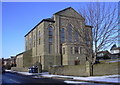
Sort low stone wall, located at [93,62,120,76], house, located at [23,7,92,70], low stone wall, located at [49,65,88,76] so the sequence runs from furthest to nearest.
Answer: house, located at [23,7,92,70] → low stone wall, located at [49,65,88,76] → low stone wall, located at [93,62,120,76]

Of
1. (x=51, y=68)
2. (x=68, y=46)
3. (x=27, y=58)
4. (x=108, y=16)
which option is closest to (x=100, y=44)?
(x=108, y=16)

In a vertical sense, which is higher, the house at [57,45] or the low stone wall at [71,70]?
the house at [57,45]

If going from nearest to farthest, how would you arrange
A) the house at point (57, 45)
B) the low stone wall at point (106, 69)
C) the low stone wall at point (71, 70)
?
the low stone wall at point (106, 69) → the low stone wall at point (71, 70) → the house at point (57, 45)

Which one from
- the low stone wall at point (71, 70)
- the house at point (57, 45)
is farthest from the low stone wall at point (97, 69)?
the house at point (57, 45)

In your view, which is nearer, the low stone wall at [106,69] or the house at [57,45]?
the low stone wall at [106,69]

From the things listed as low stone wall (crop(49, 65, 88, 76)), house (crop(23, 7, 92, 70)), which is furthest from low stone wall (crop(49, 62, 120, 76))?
house (crop(23, 7, 92, 70))

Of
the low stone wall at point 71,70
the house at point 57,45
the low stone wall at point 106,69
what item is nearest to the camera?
the low stone wall at point 106,69

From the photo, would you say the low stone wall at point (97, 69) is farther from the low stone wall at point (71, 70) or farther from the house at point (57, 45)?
the house at point (57, 45)

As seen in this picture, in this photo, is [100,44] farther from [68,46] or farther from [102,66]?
[68,46]

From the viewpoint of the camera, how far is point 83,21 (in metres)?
25.4

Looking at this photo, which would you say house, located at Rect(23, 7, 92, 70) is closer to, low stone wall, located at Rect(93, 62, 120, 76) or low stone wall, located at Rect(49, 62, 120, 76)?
low stone wall, located at Rect(49, 62, 120, 76)

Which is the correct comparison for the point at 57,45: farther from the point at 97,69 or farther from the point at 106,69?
the point at 106,69

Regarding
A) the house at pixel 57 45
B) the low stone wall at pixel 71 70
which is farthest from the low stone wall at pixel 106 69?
the house at pixel 57 45

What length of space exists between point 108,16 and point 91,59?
6607 millimetres
